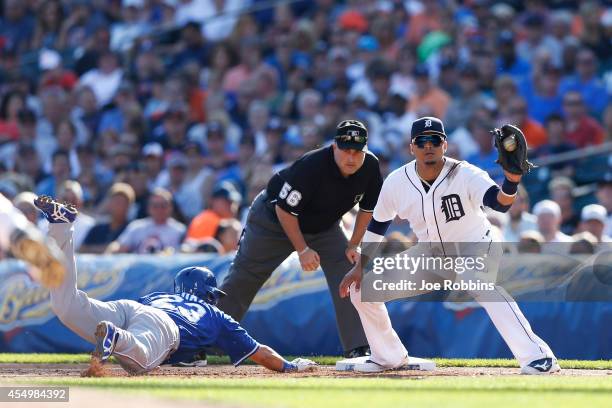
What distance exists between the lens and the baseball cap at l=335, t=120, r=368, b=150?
8992mm

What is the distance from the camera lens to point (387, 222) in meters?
9.05

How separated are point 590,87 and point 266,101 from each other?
4641 millimetres

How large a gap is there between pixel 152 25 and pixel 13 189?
5266mm

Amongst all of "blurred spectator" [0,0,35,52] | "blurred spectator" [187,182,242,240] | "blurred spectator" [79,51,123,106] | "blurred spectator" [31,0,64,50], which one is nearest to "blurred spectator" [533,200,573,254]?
"blurred spectator" [187,182,242,240]

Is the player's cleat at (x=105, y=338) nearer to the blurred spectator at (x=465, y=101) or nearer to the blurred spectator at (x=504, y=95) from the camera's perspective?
the blurred spectator at (x=504, y=95)

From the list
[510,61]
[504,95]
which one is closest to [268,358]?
[504,95]

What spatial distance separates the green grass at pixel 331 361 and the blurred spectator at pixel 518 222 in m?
2.26

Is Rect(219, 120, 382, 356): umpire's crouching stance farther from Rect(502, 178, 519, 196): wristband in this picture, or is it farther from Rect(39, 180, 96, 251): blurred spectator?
Rect(39, 180, 96, 251): blurred spectator

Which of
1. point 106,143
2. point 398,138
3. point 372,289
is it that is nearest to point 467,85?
point 398,138

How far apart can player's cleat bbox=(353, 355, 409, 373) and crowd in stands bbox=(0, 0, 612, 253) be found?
274 centimetres

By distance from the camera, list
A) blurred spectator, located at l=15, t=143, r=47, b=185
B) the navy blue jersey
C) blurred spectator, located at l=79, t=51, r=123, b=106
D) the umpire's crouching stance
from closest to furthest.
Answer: the navy blue jersey, the umpire's crouching stance, blurred spectator, located at l=15, t=143, r=47, b=185, blurred spectator, located at l=79, t=51, r=123, b=106

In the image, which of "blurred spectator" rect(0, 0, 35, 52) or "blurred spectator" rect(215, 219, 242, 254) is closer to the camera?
"blurred spectator" rect(215, 219, 242, 254)

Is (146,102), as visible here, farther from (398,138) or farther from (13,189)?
(398,138)

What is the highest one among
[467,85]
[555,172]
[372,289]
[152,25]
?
[152,25]
